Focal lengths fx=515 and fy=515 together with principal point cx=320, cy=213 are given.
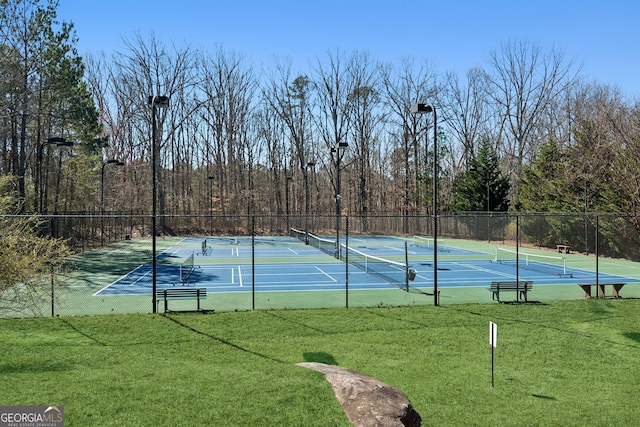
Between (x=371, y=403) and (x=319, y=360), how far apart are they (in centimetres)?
325

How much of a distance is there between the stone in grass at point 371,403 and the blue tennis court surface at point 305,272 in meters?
6.84

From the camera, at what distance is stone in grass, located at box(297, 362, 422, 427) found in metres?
7.24

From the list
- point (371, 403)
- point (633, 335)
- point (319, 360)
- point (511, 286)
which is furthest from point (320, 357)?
point (511, 286)

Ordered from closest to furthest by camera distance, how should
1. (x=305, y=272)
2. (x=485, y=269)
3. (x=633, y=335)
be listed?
(x=633, y=335) < (x=305, y=272) < (x=485, y=269)

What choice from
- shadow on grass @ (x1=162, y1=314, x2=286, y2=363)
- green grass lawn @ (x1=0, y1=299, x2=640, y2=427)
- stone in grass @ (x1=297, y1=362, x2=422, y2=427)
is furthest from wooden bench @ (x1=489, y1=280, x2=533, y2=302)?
stone in grass @ (x1=297, y1=362, x2=422, y2=427)

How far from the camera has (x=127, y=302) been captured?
1712 cm

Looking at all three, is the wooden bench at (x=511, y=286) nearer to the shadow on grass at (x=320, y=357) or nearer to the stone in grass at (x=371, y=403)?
the shadow on grass at (x=320, y=357)

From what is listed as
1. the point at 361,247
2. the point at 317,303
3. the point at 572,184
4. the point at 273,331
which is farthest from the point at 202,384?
the point at 572,184

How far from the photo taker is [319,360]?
425 inches

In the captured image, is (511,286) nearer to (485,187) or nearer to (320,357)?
(320,357)

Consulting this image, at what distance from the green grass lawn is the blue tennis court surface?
11.9ft

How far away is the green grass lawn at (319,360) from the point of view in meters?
7.77

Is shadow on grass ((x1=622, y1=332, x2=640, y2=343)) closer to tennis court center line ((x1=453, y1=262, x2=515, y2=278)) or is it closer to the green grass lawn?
the green grass lawn

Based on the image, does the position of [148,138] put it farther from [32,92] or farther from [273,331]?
[273,331]
